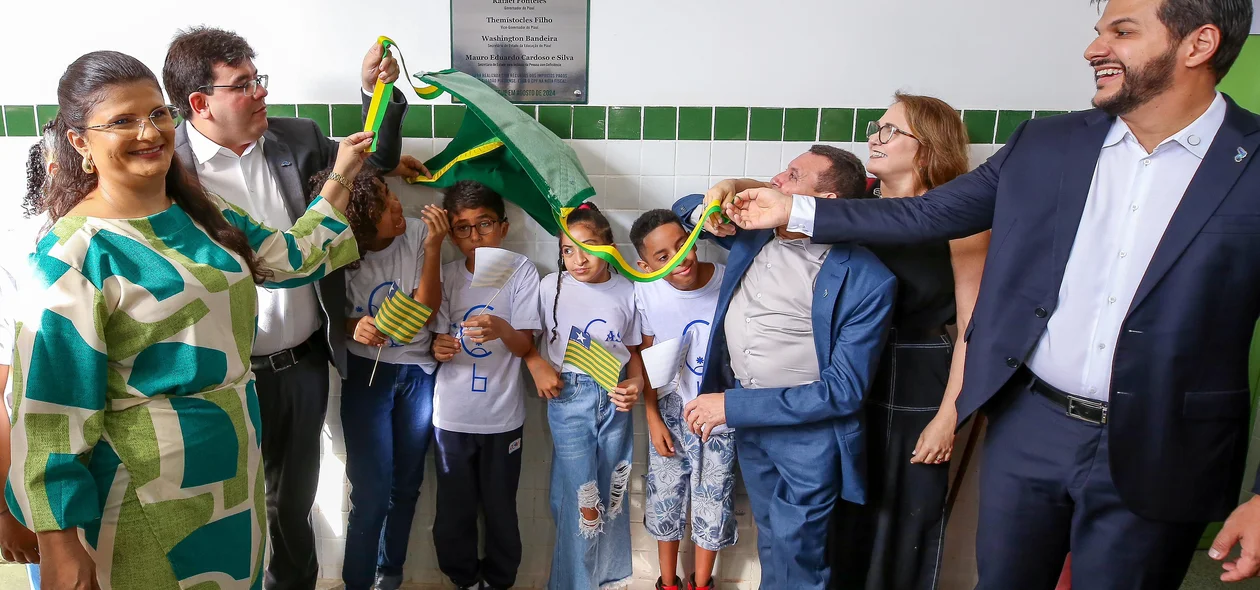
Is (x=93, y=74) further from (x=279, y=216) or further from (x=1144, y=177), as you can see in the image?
(x=1144, y=177)

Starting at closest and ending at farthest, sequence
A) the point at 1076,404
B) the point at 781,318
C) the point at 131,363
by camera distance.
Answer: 1. the point at 131,363
2. the point at 1076,404
3. the point at 781,318

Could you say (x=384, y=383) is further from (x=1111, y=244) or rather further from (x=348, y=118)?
(x=1111, y=244)

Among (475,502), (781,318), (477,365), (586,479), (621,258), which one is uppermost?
(621,258)

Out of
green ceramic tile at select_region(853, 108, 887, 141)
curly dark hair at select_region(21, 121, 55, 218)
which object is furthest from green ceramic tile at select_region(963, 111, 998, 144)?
curly dark hair at select_region(21, 121, 55, 218)

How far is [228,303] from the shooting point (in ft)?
5.27

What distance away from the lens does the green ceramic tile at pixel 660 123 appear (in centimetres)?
256

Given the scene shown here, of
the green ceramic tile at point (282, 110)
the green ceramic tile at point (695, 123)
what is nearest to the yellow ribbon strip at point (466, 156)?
the green ceramic tile at point (282, 110)

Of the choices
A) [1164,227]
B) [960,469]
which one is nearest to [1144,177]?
[1164,227]

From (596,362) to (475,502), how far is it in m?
0.71

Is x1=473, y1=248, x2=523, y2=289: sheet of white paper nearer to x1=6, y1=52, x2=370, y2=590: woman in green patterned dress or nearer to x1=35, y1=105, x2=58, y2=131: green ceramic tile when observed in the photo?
x1=6, y1=52, x2=370, y2=590: woman in green patterned dress

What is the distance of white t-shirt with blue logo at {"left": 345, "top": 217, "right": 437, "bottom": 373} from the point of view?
96.3 inches

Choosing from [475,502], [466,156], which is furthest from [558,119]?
[475,502]

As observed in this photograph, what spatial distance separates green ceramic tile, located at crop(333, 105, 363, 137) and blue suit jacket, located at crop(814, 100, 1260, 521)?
2.02m

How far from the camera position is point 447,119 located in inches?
102
